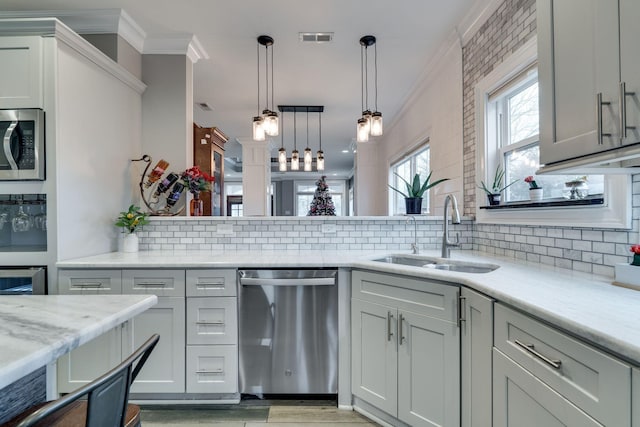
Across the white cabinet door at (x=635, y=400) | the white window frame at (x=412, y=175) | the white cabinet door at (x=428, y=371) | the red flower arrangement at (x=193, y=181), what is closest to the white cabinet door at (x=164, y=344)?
the red flower arrangement at (x=193, y=181)

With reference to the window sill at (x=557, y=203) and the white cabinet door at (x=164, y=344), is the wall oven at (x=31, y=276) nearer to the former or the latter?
the white cabinet door at (x=164, y=344)

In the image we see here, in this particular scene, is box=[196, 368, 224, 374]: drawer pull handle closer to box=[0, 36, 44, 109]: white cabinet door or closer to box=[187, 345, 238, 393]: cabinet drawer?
box=[187, 345, 238, 393]: cabinet drawer

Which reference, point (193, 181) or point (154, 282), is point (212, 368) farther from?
point (193, 181)

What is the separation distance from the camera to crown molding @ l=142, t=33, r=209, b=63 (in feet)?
9.30

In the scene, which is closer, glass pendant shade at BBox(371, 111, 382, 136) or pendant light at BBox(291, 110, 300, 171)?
glass pendant shade at BBox(371, 111, 382, 136)

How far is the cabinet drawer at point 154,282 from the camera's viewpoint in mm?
2027

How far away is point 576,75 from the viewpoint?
1093 mm

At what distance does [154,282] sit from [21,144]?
1195 mm

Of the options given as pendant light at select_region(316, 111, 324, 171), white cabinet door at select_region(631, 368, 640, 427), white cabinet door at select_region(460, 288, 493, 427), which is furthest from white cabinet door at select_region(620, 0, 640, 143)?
pendant light at select_region(316, 111, 324, 171)

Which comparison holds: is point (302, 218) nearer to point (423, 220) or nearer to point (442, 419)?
point (423, 220)

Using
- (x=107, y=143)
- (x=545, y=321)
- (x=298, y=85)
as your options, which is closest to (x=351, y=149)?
(x=298, y=85)

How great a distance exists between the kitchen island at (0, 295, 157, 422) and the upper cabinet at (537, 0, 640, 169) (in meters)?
1.57

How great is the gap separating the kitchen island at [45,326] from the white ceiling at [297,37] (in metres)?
2.27

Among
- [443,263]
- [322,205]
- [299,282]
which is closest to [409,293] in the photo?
[443,263]
